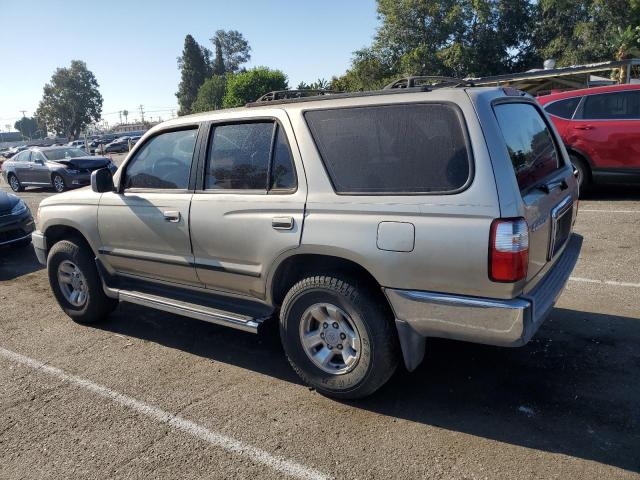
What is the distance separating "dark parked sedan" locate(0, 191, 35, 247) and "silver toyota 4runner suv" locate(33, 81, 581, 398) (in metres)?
4.34

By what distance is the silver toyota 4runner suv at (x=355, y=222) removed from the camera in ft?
8.87

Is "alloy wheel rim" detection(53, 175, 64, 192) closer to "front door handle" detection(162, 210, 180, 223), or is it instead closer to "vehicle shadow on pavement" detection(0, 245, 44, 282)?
"vehicle shadow on pavement" detection(0, 245, 44, 282)

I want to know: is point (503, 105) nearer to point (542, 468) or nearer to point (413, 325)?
point (413, 325)

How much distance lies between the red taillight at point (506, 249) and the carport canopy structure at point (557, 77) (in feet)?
48.1

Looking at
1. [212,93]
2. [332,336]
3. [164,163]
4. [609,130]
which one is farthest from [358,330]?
[212,93]

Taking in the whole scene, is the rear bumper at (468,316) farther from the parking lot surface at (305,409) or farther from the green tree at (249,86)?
the green tree at (249,86)

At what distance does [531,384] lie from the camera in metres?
3.36

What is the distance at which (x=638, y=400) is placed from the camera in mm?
3109

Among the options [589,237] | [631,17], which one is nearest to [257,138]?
[589,237]

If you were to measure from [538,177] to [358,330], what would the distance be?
59.2 inches

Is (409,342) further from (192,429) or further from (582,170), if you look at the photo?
(582,170)

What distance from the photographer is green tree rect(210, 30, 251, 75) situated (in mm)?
85062

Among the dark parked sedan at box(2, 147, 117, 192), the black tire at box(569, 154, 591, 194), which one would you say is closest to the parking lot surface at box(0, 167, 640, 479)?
the black tire at box(569, 154, 591, 194)

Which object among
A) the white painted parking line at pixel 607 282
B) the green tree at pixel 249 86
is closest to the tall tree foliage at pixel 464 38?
the green tree at pixel 249 86
